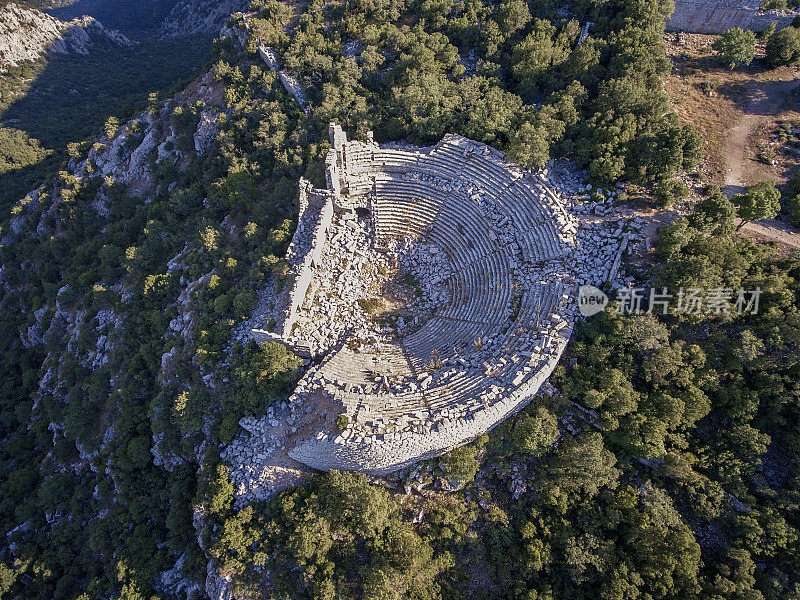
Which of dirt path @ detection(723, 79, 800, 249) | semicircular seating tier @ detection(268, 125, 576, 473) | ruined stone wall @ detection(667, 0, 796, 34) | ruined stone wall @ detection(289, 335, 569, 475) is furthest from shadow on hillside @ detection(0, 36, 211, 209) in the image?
dirt path @ detection(723, 79, 800, 249)

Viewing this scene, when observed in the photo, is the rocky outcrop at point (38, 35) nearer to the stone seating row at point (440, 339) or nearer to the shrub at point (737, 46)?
the stone seating row at point (440, 339)

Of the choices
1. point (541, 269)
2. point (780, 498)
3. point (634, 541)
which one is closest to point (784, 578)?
point (780, 498)

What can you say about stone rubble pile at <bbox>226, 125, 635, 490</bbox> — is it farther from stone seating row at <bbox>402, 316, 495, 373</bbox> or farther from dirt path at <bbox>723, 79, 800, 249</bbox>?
dirt path at <bbox>723, 79, 800, 249</bbox>

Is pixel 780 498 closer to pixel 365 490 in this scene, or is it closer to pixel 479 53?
pixel 365 490

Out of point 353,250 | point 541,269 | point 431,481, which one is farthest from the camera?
point 353,250

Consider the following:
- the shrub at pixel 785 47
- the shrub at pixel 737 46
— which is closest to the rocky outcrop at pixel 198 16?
the shrub at pixel 737 46

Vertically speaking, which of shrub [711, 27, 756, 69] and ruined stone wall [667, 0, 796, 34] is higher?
ruined stone wall [667, 0, 796, 34]
